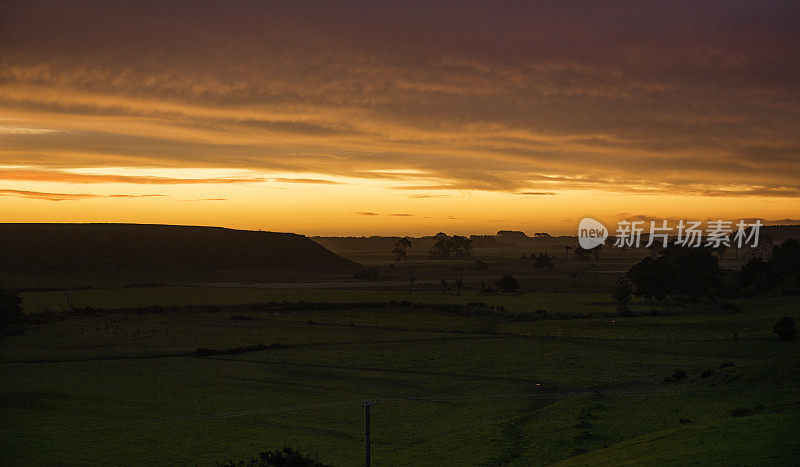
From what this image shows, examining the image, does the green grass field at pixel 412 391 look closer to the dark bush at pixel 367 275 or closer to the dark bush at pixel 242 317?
the dark bush at pixel 242 317

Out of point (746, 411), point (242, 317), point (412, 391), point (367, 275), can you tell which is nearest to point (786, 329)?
point (412, 391)

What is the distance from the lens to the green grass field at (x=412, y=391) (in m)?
31.1

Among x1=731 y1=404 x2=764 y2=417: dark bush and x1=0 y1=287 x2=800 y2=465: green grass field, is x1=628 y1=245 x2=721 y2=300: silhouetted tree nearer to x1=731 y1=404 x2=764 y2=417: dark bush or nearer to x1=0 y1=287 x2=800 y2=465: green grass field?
x1=0 y1=287 x2=800 y2=465: green grass field

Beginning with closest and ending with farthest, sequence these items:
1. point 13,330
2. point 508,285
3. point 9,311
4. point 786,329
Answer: point 786,329 < point 13,330 < point 9,311 < point 508,285

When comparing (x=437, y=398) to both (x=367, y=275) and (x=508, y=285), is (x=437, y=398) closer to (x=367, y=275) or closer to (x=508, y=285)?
(x=508, y=285)

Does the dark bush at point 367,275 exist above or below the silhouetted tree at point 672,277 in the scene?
below

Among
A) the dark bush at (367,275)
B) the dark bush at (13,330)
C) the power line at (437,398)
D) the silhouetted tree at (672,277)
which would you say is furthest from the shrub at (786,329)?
the dark bush at (367,275)

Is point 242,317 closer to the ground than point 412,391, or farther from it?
closer to the ground

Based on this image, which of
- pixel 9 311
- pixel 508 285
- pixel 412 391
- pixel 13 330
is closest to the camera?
pixel 412 391

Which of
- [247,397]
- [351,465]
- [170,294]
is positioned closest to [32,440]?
[247,397]

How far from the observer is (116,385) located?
164 feet

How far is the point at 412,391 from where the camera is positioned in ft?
159

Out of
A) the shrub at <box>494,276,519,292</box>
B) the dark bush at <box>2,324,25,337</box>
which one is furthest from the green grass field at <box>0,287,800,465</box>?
the shrub at <box>494,276,519,292</box>

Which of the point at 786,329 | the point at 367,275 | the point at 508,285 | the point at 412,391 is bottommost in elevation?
the point at 367,275
